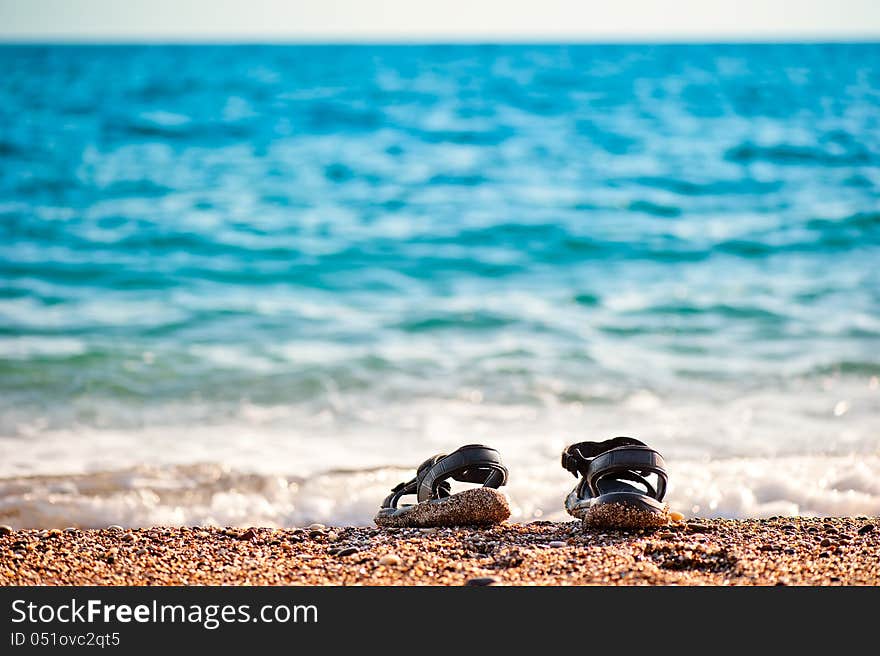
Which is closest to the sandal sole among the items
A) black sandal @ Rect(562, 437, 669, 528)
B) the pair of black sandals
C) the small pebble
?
the pair of black sandals

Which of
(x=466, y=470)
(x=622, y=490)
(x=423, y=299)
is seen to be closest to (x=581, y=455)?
(x=622, y=490)

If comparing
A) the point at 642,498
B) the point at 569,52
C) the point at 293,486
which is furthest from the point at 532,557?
the point at 569,52

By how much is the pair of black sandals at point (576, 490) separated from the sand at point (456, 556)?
0.18ft

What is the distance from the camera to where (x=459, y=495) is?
3.23 metres

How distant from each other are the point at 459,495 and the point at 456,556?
0.33 meters

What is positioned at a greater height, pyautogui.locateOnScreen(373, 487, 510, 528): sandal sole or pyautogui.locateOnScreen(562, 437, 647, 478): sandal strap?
pyautogui.locateOnScreen(562, 437, 647, 478): sandal strap

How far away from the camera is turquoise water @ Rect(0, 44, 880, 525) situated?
182 inches

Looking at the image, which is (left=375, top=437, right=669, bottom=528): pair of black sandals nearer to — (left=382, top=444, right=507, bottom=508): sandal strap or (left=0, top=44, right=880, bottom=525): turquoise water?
(left=382, top=444, right=507, bottom=508): sandal strap

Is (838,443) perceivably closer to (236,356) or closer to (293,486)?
(293,486)

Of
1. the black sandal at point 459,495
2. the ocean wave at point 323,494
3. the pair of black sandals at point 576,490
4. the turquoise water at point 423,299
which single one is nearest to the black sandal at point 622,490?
the pair of black sandals at point 576,490

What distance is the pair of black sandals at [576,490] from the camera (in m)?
3.13

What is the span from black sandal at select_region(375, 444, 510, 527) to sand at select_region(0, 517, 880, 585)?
5 cm

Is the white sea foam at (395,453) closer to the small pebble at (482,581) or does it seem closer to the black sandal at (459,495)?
the black sandal at (459,495)

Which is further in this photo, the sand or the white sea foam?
the white sea foam
